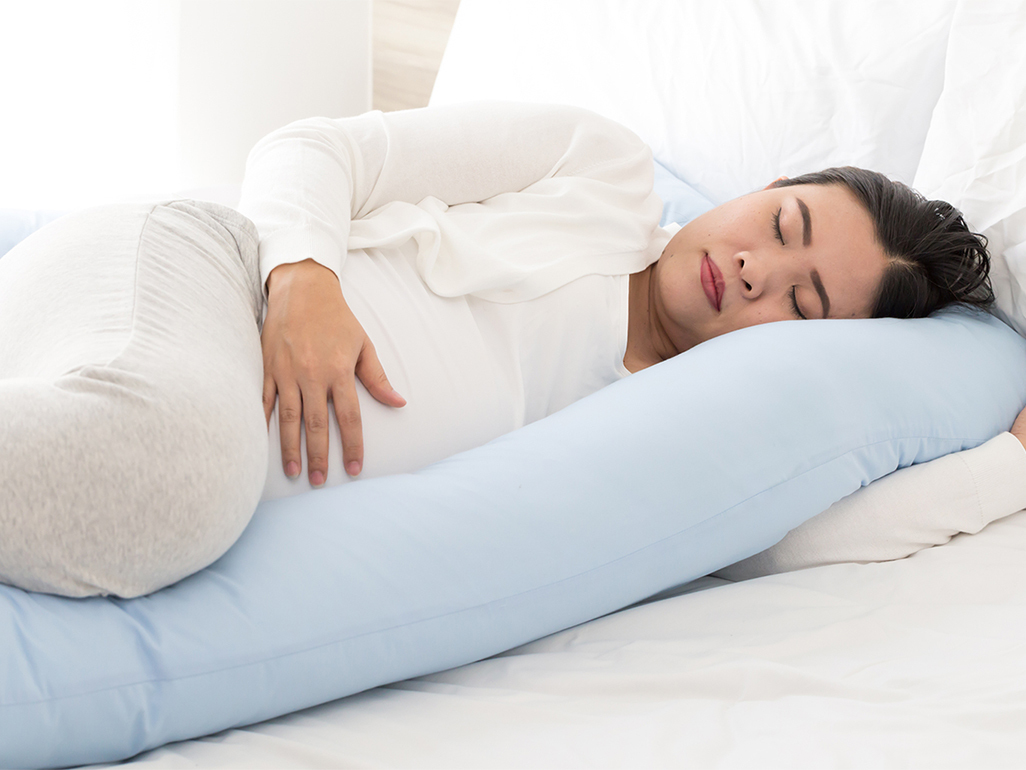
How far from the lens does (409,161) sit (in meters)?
1.06

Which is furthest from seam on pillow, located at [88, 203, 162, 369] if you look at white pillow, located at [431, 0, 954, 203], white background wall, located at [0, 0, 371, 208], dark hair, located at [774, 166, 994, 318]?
white background wall, located at [0, 0, 371, 208]

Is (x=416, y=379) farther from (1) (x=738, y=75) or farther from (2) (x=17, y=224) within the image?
(1) (x=738, y=75)

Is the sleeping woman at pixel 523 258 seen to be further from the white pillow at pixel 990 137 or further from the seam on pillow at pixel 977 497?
the seam on pillow at pixel 977 497

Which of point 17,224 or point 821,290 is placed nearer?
point 821,290

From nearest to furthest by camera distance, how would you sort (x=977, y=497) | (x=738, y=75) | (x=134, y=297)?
(x=134, y=297), (x=977, y=497), (x=738, y=75)

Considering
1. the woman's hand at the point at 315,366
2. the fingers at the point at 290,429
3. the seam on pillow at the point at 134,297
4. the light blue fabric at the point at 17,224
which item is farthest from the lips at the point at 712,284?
the light blue fabric at the point at 17,224

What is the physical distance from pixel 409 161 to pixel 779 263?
1.62 ft

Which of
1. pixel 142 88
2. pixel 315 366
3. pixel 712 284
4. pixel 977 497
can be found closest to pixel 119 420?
pixel 315 366

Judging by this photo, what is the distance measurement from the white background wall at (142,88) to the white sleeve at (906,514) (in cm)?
169

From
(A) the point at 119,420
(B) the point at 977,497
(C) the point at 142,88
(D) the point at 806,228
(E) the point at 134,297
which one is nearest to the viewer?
(A) the point at 119,420

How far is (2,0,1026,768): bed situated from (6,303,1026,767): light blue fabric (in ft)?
0.14

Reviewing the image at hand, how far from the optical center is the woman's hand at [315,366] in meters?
0.81

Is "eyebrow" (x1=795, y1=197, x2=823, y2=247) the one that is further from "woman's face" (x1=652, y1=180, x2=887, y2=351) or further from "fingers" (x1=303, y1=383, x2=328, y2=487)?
"fingers" (x1=303, y1=383, x2=328, y2=487)

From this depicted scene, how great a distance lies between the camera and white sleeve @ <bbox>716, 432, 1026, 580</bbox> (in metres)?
0.88
